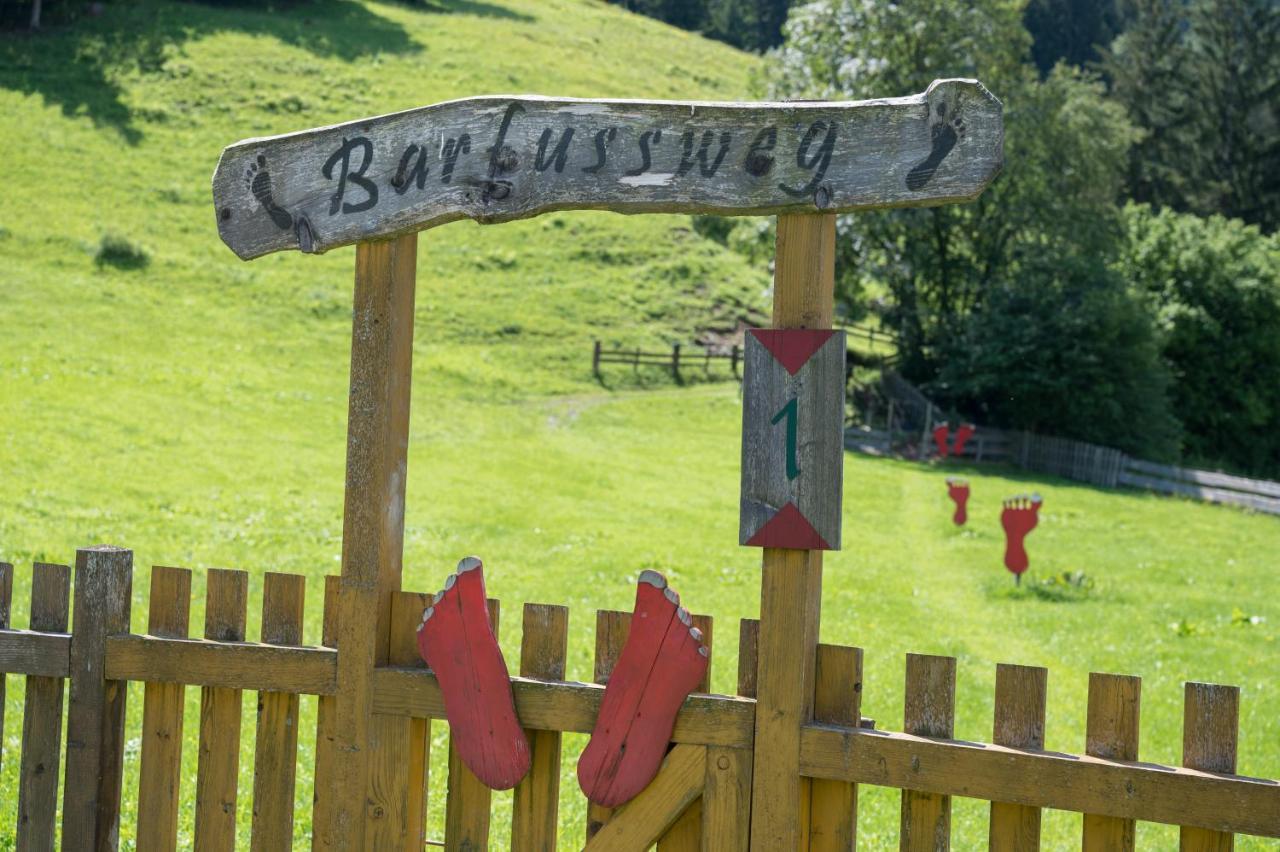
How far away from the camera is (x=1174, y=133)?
6116 cm

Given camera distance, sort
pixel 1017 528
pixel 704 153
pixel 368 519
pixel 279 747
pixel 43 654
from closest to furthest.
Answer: pixel 704 153 < pixel 368 519 < pixel 279 747 < pixel 43 654 < pixel 1017 528

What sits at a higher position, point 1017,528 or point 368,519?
point 368,519

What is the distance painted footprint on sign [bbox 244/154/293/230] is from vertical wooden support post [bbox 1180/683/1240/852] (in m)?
3.15

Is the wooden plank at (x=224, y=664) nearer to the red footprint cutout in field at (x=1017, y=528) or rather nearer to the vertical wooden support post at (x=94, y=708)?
the vertical wooden support post at (x=94, y=708)

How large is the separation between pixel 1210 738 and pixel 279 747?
9.56ft

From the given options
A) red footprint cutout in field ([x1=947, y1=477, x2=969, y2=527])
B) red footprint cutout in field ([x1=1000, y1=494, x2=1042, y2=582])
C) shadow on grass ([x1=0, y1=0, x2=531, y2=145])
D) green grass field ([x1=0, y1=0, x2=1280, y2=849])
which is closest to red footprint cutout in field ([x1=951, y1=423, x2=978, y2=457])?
green grass field ([x1=0, y1=0, x2=1280, y2=849])

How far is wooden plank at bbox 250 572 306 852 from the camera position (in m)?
4.42

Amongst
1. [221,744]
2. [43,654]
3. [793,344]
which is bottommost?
[221,744]

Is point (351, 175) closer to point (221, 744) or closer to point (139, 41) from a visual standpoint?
point (221, 744)

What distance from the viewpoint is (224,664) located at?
175 inches

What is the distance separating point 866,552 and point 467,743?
1559 cm

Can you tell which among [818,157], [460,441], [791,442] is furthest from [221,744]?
[460,441]

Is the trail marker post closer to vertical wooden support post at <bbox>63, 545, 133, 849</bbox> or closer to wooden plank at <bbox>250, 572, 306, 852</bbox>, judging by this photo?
wooden plank at <bbox>250, 572, 306, 852</bbox>

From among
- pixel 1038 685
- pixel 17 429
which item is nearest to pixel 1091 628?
pixel 1038 685
